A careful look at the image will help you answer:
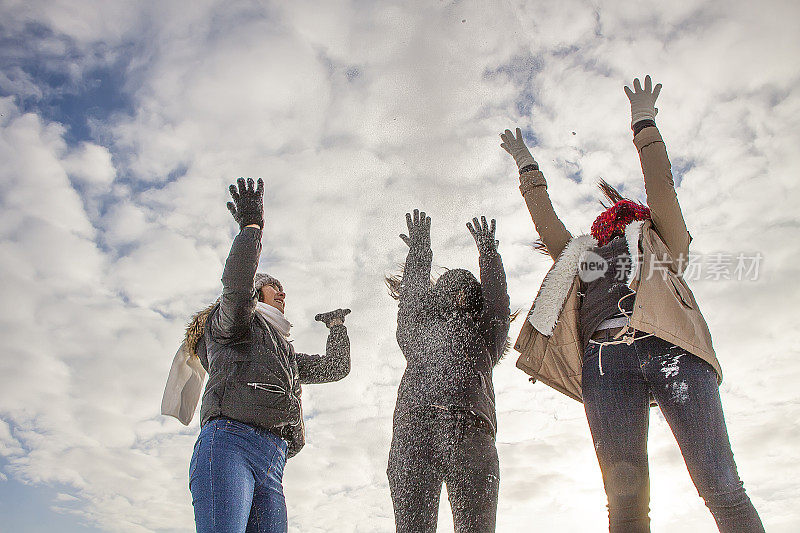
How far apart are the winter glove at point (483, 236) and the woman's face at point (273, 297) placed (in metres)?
Result: 1.74

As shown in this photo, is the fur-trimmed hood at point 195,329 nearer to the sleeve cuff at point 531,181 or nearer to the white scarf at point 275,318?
the white scarf at point 275,318

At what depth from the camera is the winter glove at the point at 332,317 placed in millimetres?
5605

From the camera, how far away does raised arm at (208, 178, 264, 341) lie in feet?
12.8

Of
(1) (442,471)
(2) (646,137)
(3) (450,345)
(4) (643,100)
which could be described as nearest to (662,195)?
(2) (646,137)

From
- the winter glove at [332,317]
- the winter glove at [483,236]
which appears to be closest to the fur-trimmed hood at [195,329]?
the winter glove at [332,317]

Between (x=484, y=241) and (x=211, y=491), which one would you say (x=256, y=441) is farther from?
(x=484, y=241)

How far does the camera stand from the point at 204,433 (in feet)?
12.2

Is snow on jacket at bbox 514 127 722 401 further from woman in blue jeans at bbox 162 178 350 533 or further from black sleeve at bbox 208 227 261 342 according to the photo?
black sleeve at bbox 208 227 261 342

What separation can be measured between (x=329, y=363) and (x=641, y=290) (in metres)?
2.65

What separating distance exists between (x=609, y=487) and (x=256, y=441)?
6.90ft

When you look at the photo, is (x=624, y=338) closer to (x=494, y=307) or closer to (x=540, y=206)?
(x=494, y=307)

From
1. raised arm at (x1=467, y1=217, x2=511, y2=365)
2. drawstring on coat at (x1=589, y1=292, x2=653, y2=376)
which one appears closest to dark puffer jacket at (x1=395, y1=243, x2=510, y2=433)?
raised arm at (x1=467, y1=217, x2=511, y2=365)

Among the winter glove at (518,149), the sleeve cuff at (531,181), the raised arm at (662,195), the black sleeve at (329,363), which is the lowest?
the black sleeve at (329,363)

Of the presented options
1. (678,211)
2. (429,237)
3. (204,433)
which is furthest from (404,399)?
(678,211)
